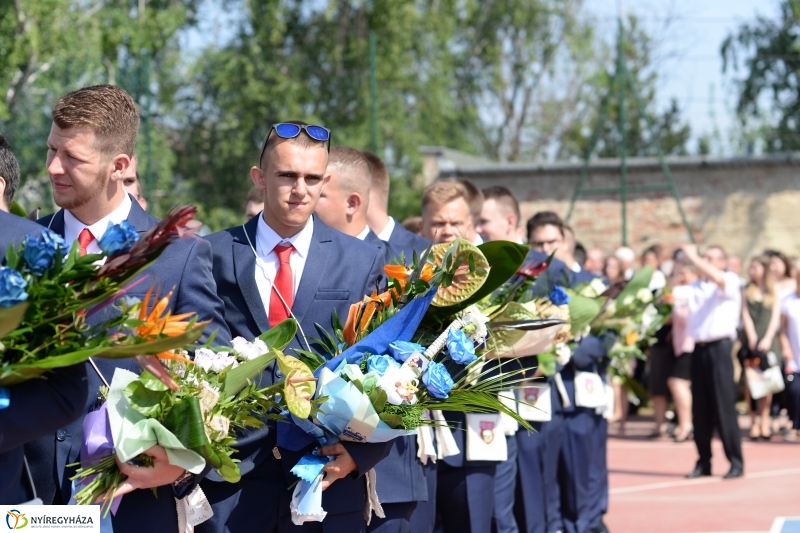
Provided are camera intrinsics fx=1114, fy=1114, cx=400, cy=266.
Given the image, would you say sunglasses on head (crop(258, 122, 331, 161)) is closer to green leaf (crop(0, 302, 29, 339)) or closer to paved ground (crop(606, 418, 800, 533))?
green leaf (crop(0, 302, 29, 339))

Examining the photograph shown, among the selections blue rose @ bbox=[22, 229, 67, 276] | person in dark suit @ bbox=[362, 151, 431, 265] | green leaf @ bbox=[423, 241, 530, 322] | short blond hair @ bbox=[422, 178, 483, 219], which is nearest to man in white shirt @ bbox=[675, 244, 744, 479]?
short blond hair @ bbox=[422, 178, 483, 219]

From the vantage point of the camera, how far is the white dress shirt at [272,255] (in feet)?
14.4

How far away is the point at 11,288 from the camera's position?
2.67 metres

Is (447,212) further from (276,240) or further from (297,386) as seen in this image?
(297,386)

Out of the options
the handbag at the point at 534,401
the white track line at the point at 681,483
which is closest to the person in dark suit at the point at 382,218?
the handbag at the point at 534,401

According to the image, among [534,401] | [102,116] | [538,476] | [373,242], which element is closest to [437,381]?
[102,116]

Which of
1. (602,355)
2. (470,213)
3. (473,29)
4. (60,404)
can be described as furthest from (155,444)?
(473,29)

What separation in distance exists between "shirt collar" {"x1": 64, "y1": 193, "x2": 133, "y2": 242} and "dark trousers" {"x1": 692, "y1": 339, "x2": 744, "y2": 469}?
861cm

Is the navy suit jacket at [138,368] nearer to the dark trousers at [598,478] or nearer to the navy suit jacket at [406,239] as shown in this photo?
the navy suit jacket at [406,239]

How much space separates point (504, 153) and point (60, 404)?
127ft

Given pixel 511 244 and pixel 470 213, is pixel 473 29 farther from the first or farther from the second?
pixel 511 244

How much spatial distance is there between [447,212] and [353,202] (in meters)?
0.62

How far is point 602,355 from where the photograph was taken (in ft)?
28.1

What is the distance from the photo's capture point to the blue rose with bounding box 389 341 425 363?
13.3ft
